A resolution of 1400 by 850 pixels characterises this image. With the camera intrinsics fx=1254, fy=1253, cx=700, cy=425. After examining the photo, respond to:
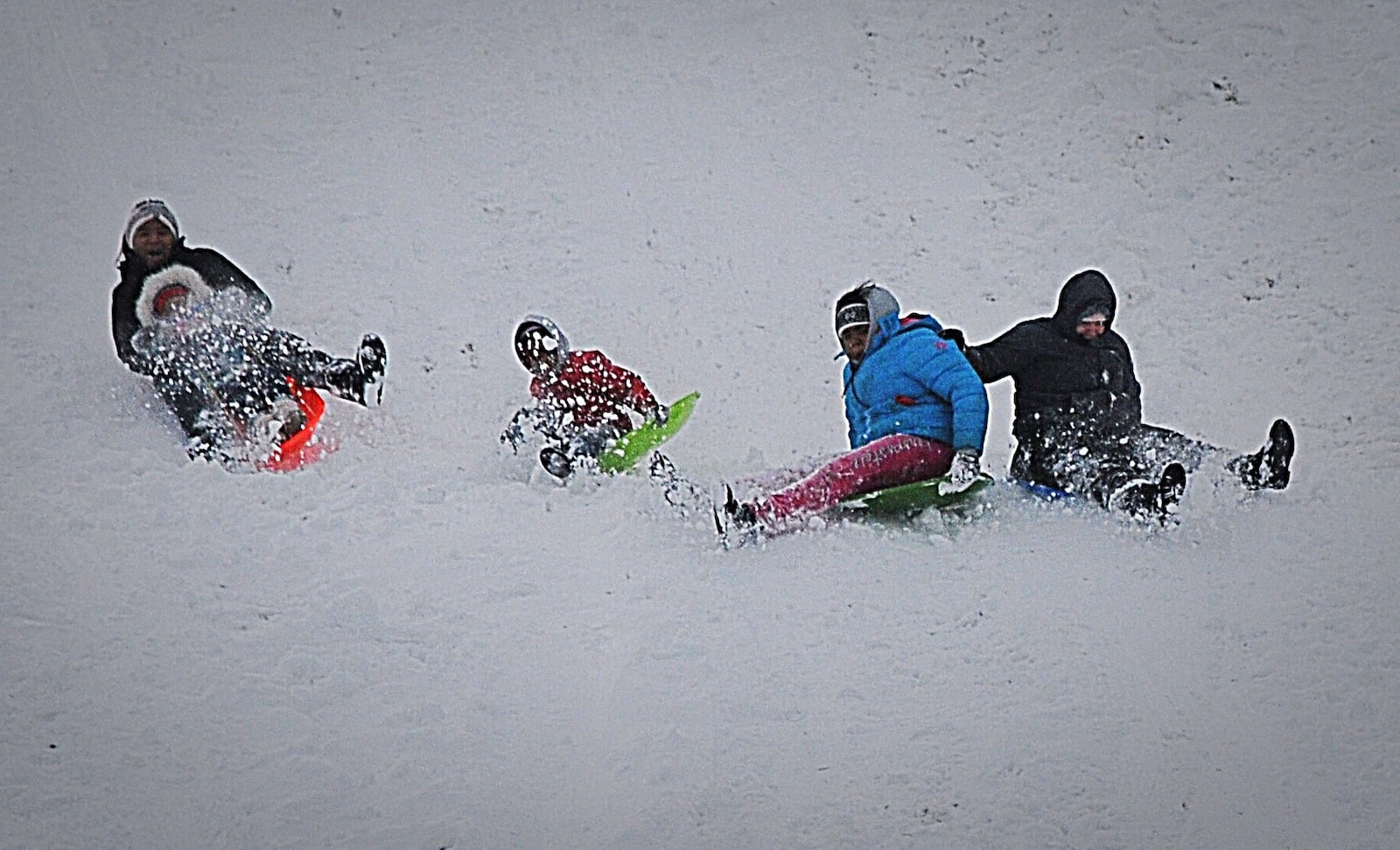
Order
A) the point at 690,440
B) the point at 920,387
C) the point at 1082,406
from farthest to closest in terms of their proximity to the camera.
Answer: the point at 690,440
the point at 1082,406
the point at 920,387

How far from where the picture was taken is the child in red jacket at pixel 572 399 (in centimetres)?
265

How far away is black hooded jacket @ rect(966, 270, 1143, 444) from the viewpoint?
2.54m

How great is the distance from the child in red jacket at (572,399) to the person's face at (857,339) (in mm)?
475

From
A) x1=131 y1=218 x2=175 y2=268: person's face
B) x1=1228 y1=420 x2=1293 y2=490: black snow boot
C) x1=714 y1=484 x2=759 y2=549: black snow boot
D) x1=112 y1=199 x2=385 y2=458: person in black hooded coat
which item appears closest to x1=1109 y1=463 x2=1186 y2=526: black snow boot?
x1=1228 y1=420 x2=1293 y2=490: black snow boot

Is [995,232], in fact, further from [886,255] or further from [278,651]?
[278,651]

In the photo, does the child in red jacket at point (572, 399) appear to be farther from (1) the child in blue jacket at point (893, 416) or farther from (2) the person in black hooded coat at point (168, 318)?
(2) the person in black hooded coat at point (168, 318)

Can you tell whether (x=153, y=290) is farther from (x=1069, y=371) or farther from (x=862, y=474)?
(x=1069, y=371)

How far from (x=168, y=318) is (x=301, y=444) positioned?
1.27ft

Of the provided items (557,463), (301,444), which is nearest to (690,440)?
(557,463)

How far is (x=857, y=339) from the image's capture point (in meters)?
2.48

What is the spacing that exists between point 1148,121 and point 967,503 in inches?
74.9

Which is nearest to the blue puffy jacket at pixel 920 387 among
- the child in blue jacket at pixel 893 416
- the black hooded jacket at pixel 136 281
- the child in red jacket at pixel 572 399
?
the child in blue jacket at pixel 893 416

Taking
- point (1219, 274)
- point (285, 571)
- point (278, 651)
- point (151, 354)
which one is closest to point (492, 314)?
point (151, 354)

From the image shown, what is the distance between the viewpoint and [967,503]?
8.21ft
